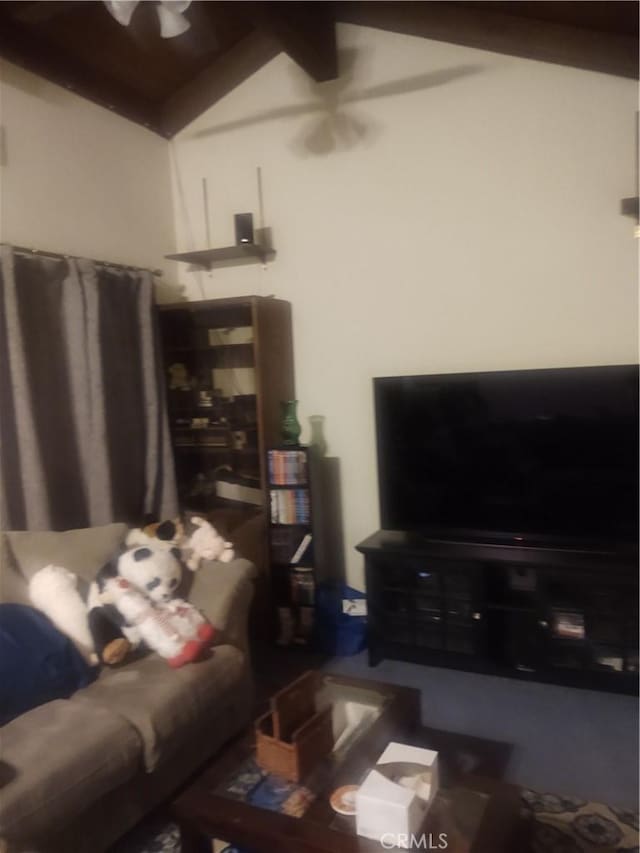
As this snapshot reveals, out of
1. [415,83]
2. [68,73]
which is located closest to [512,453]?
[415,83]

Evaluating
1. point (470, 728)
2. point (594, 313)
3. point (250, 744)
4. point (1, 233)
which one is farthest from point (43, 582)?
point (594, 313)

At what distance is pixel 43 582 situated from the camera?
2146 mm

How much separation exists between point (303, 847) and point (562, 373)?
1.95 meters

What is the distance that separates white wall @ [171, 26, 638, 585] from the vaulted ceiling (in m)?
0.08

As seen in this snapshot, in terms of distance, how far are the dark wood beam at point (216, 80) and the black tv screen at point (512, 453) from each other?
5.93ft

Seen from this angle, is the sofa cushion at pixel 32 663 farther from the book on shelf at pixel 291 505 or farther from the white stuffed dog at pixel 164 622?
the book on shelf at pixel 291 505

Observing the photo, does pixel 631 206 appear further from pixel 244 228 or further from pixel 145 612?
pixel 145 612

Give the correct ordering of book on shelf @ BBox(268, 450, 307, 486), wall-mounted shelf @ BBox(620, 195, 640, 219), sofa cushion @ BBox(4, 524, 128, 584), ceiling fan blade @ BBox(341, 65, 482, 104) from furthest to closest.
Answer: book on shelf @ BBox(268, 450, 307, 486)
ceiling fan blade @ BBox(341, 65, 482, 104)
wall-mounted shelf @ BBox(620, 195, 640, 219)
sofa cushion @ BBox(4, 524, 128, 584)

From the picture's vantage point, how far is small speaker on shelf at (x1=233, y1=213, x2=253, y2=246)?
10.5ft

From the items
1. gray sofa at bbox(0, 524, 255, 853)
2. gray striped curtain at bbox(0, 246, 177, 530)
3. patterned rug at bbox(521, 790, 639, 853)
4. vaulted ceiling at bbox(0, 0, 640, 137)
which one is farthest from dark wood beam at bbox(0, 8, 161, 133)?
patterned rug at bbox(521, 790, 639, 853)

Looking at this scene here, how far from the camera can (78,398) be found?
2.82 m

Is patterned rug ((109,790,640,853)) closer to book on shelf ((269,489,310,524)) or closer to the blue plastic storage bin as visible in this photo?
the blue plastic storage bin

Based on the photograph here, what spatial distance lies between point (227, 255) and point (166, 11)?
5.07 ft

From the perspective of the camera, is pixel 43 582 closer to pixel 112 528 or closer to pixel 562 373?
pixel 112 528
